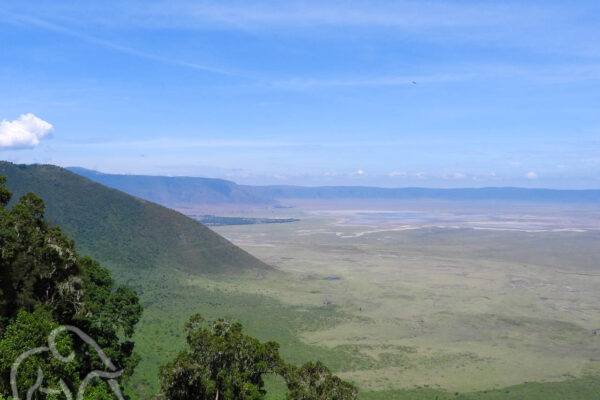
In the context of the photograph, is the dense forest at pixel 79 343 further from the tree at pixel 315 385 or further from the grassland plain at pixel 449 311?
the grassland plain at pixel 449 311

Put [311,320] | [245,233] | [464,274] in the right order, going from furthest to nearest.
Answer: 1. [245,233]
2. [464,274]
3. [311,320]

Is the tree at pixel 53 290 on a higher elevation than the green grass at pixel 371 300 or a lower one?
higher

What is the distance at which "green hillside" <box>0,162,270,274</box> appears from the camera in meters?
93.3

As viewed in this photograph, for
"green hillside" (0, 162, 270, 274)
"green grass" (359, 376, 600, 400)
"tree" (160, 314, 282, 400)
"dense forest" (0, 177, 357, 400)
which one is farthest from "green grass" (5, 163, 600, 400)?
"tree" (160, 314, 282, 400)

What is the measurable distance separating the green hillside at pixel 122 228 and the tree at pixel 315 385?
2809 inches

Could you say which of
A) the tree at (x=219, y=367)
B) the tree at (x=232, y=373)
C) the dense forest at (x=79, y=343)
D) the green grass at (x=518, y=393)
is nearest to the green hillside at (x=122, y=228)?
the green grass at (x=518, y=393)

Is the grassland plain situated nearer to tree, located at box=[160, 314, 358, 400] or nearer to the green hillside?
the green hillside

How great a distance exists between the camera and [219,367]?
20281 mm

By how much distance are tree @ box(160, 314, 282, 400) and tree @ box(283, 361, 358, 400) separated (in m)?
0.91

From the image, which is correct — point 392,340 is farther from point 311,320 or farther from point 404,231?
point 404,231

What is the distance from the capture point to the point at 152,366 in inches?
1740

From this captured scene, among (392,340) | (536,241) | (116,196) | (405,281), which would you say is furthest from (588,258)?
(116,196)

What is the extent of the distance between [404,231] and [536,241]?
50880 millimetres

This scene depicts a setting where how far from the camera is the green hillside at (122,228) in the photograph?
93312 millimetres
